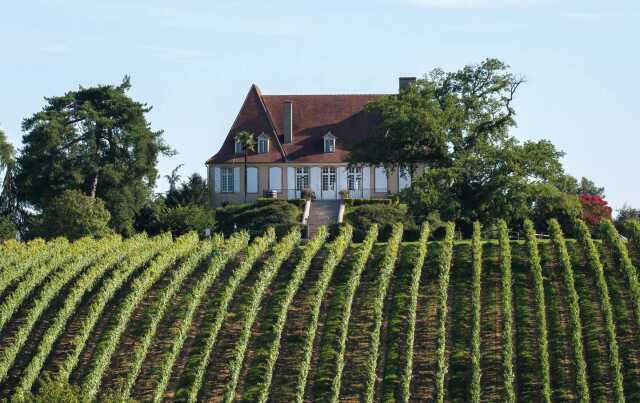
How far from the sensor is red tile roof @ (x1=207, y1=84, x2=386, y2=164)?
78.0 metres

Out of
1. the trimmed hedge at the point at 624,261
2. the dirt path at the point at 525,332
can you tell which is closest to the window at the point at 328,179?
the dirt path at the point at 525,332

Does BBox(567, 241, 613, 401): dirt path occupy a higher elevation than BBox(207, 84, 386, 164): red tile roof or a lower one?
lower

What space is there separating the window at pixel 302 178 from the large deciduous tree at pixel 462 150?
12.1m

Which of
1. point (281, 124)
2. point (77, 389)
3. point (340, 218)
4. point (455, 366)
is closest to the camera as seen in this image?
point (77, 389)

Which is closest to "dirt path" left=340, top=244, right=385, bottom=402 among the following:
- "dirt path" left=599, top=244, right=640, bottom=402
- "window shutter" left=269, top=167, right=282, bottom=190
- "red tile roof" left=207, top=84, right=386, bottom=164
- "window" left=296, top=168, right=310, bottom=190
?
"dirt path" left=599, top=244, right=640, bottom=402

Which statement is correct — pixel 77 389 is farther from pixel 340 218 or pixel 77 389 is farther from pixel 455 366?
pixel 340 218

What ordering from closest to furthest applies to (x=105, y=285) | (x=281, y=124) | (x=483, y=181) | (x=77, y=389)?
1. (x=77, y=389)
2. (x=105, y=285)
3. (x=483, y=181)
4. (x=281, y=124)

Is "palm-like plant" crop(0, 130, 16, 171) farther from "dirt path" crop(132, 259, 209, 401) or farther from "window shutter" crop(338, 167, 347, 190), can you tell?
"dirt path" crop(132, 259, 209, 401)

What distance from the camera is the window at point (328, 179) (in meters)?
77.1

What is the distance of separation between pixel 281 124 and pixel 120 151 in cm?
944

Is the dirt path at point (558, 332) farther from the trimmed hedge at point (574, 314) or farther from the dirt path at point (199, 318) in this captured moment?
the dirt path at point (199, 318)

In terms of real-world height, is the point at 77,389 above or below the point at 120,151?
below

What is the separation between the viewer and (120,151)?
72625 mm

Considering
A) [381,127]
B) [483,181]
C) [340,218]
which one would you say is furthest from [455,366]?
[340,218]
